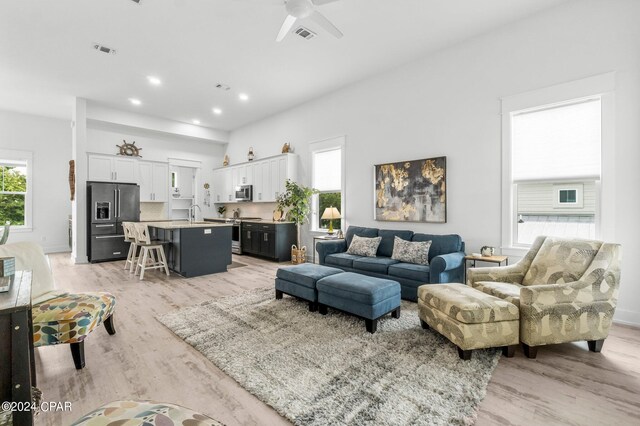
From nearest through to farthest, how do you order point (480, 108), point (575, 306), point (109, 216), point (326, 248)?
point (575, 306) → point (480, 108) → point (326, 248) → point (109, 216)

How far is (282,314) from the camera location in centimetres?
334

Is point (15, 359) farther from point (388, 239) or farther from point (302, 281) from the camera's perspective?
point (388, 239)

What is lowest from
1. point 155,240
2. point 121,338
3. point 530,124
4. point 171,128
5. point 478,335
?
point 121,338

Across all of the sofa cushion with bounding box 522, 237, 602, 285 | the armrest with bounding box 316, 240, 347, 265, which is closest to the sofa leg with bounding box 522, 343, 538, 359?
the sofa cushion with bounding box 522, 237, 602, 285

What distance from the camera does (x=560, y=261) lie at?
2.79 m

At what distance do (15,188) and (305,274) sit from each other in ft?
27.1

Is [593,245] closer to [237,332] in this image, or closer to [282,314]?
[282,314]

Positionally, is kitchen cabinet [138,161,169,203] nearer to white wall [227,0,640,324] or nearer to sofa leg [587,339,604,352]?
white wall [227,0,640,324]

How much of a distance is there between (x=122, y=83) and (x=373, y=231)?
5465mm

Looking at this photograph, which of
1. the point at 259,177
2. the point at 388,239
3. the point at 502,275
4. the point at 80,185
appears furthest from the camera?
the point at 259,177

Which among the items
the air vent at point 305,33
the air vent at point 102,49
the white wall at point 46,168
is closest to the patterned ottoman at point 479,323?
the air vent at point 305,33

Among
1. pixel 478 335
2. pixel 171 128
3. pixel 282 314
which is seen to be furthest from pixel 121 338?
pixel 171 128

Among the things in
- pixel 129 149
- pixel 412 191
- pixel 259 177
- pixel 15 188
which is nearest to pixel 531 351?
pixel 412 191

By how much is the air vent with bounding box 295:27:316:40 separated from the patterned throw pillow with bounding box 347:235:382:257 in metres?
3.08
